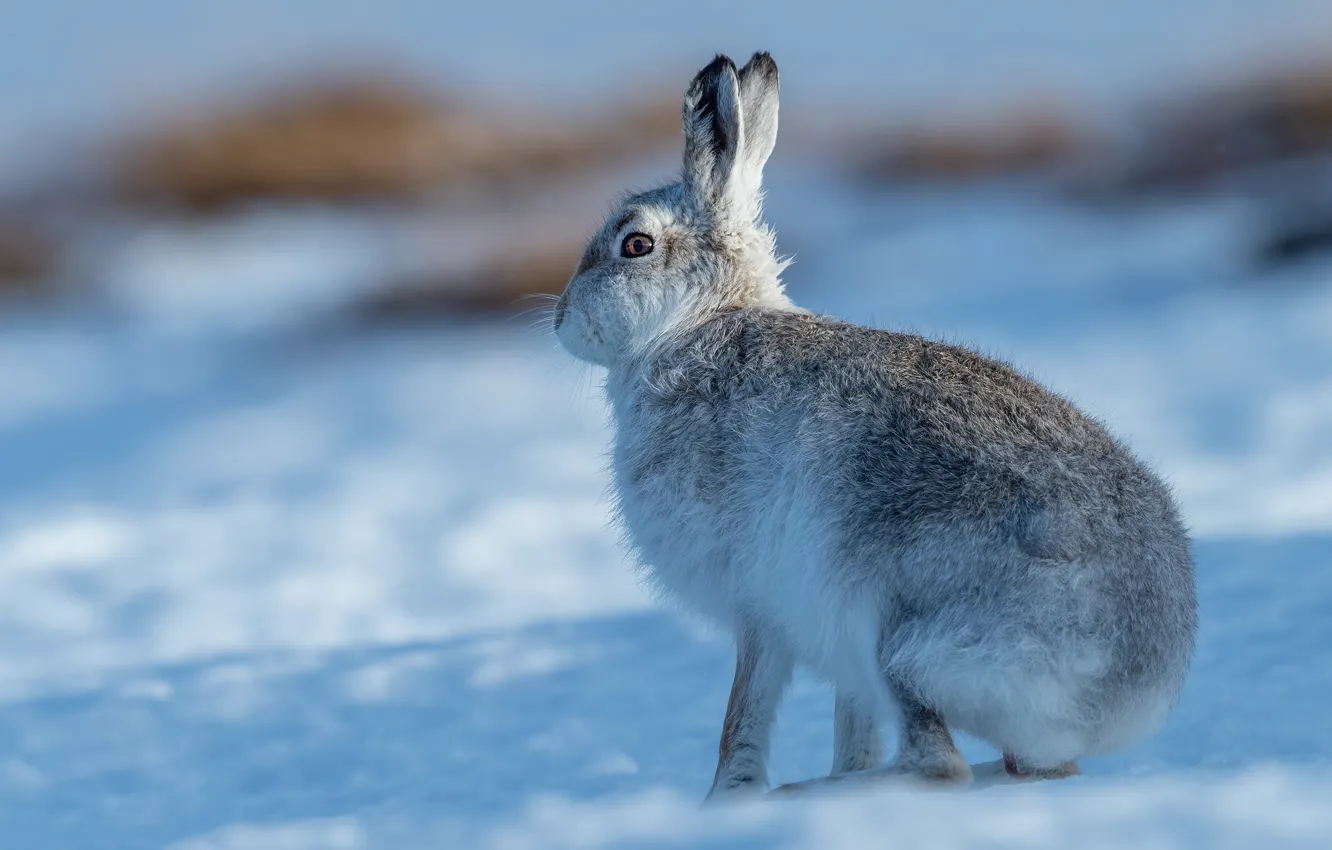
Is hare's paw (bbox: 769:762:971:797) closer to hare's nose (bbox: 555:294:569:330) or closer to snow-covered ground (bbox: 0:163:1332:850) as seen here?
snow-covered ground (bbox: 0:163:1332:850)

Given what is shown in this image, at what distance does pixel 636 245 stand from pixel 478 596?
1.74 metres

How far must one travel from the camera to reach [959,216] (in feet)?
34.2

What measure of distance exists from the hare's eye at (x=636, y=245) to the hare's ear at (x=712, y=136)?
0.16m

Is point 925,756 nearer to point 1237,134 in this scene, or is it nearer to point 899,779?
point 899,779

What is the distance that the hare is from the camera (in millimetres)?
2703

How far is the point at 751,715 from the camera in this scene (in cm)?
326

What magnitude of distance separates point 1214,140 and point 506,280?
4973 mm

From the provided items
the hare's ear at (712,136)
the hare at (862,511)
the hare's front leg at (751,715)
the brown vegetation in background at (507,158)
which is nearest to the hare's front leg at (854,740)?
the hare at (862,511)

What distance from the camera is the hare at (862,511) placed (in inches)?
106

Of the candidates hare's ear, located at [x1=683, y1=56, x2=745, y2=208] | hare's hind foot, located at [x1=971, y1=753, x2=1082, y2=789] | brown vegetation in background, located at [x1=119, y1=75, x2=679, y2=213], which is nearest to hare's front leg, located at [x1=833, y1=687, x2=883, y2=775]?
hare's hind foot, located at [x1=971, y1=753, x2=1082, y2=789]

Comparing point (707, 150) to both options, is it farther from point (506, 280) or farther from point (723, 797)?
point (506, 280)

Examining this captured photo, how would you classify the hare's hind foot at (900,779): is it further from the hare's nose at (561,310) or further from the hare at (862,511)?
the hare's nose at (561,310)

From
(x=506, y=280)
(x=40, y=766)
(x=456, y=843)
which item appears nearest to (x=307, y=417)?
(x=506, y=280)

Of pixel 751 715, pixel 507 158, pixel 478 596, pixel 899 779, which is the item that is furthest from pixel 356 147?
pixel 899 779
